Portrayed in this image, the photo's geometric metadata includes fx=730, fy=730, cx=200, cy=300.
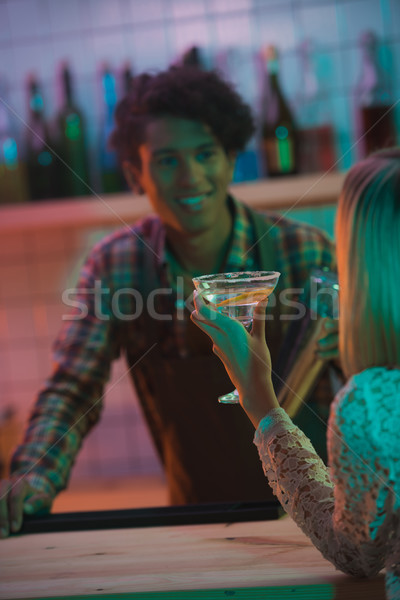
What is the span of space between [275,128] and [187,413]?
80 cm

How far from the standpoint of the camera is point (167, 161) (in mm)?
1294

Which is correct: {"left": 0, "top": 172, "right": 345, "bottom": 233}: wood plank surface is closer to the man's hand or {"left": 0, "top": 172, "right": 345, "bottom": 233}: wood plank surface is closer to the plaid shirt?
the plaid shirt

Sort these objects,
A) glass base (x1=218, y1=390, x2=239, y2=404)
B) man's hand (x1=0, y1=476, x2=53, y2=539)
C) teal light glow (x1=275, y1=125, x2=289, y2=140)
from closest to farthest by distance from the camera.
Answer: glass base (x1=218, y1=390, x2=239, y2=404) → man's hand (x1=0, y1=476, x2=53, y2=539) → teal light glow (x1=275, y1=125, x2=289, y2=140)

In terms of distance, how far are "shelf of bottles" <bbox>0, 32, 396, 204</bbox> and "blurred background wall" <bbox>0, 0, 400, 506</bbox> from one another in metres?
0.01

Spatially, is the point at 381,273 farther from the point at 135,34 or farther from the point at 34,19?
the point at 34,19

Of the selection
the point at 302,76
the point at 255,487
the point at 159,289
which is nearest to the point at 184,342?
the point at 159,289

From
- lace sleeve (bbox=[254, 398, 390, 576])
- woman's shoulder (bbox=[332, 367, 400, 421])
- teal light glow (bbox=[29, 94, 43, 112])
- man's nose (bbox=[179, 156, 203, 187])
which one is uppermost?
teal light glow (bbox=[29, 94, 43, 112])

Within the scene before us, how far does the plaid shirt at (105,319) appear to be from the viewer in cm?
116

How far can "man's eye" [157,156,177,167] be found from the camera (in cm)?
129

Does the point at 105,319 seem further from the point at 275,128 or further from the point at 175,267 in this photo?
the point at 275,128

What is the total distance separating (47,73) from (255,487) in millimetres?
1384

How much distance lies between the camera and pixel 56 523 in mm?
900

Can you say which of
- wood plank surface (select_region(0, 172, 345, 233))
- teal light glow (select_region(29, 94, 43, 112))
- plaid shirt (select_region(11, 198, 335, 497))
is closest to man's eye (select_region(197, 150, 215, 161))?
plaid shirt (select_region(11, 198, 335, 497))

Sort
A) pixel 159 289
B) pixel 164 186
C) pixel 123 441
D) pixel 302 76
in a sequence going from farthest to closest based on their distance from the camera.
→ pixel 123 441 < pixel 302 76 < pixel 159 289 < pixel 164 186
